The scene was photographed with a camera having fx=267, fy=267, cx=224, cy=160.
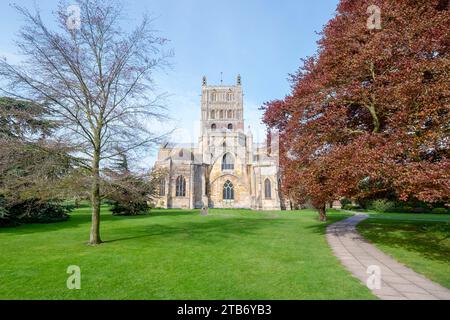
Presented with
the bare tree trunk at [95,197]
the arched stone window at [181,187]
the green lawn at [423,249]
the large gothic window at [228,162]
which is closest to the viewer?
the green lawn at [423,249]

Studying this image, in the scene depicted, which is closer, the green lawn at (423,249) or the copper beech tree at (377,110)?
the green lawn at (423,249)

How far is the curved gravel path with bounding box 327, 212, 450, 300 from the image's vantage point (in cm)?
539

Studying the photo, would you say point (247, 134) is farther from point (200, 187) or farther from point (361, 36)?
point (361, 36)

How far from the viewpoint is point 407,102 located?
8.16m

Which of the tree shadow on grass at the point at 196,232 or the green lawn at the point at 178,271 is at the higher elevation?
the green lawn at the point at 178,271

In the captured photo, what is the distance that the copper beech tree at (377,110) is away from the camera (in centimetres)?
784

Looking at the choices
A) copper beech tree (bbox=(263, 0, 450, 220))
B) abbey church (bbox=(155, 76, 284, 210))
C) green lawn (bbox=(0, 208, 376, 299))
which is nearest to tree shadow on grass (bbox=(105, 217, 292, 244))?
green lawn (bbox=(0, 208, 376, 299))

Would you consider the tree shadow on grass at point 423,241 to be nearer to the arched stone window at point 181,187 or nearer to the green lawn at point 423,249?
the green lawn at point 423,249

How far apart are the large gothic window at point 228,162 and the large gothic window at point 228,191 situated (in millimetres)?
2436

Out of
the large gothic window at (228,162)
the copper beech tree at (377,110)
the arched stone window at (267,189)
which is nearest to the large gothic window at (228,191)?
the large gothic window at (228,162)

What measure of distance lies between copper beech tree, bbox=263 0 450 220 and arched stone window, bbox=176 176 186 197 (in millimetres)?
32076

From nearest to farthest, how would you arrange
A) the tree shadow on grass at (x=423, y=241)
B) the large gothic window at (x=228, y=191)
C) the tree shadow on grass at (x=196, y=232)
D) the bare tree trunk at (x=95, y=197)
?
1. the tree shadow on grass at (x=423, y=241)
2. the bare tree trunk at (x=95, y=197)
3. the tree shadow on grass at (x=196, y=232)
4. the large gothic window at (x=228, y=191)
